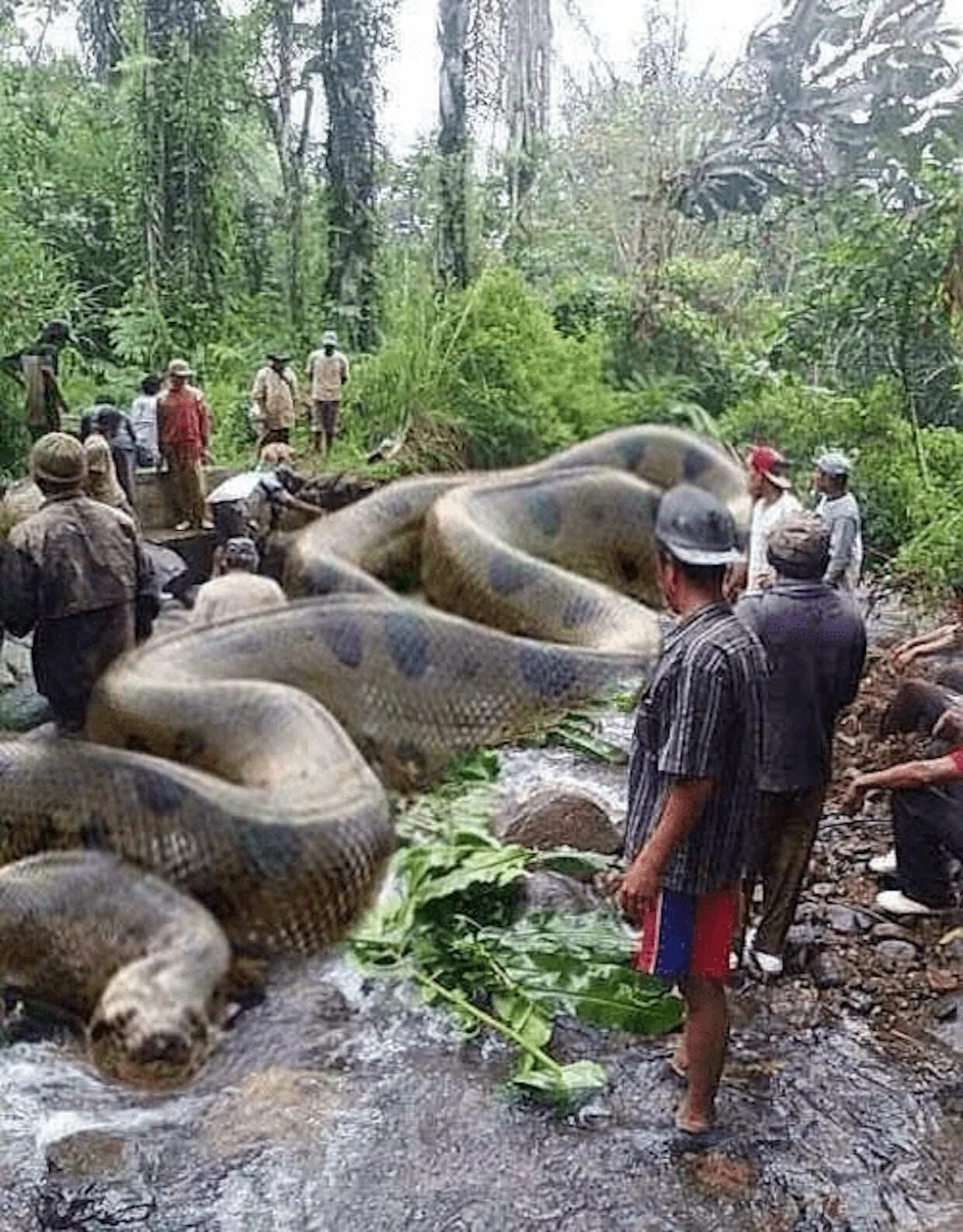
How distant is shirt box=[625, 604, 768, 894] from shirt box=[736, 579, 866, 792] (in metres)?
1.09

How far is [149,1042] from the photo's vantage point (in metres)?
4.55

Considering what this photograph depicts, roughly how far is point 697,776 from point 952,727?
1.75 meters

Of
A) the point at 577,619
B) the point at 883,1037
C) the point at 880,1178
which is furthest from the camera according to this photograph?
the point at 577,619

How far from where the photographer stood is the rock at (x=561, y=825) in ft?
19.3

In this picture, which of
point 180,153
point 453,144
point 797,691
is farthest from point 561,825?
point 453,144

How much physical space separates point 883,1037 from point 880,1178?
799mm

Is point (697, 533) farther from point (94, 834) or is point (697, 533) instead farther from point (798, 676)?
point (94, 834)

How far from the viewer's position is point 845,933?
211 inches

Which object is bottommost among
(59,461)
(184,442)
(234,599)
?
(234,599)

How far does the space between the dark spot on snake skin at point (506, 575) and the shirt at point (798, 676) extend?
4.69m

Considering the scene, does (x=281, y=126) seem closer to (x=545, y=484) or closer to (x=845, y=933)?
(x=545, y=484)

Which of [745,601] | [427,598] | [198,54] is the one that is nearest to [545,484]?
[427,598]

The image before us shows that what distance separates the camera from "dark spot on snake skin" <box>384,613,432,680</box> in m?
7.77

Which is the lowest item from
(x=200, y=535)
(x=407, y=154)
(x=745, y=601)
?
(x=200, y=535)
